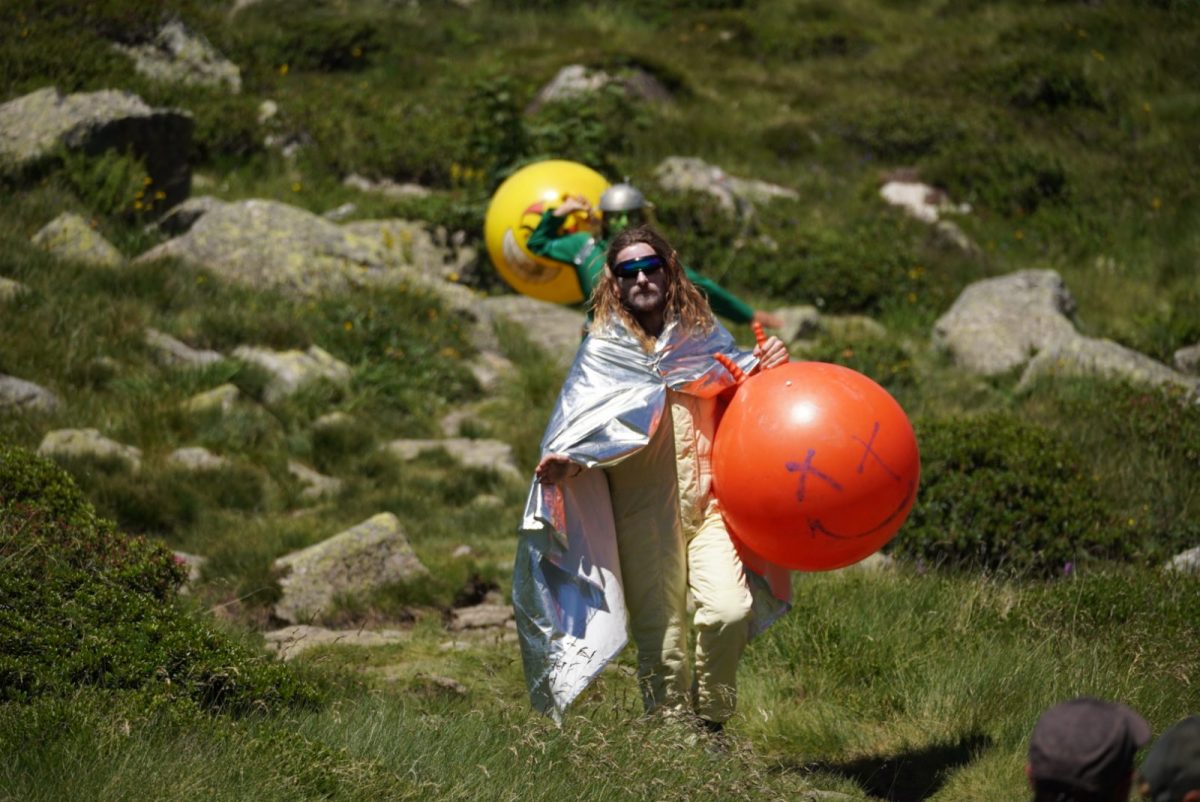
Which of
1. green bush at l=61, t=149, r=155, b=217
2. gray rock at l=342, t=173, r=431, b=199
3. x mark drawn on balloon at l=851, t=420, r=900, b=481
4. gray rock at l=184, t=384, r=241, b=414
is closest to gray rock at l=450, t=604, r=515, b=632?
gray rock at l=184, t=384, r=241, b=414

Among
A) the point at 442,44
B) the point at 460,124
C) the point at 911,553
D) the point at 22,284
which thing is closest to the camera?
the point at 911,553

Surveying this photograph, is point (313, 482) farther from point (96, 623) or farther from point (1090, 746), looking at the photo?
point (1090, 746)

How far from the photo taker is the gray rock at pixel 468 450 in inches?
407

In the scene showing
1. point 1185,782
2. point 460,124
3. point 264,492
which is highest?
point 1185,782

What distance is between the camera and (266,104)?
18.4 m

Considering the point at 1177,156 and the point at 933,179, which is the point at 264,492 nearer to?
the point at 933,179

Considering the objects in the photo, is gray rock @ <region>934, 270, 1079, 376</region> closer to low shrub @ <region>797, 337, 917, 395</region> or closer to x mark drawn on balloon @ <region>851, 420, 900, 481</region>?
low shrub @ <region>797, 337, 917, 395</region>

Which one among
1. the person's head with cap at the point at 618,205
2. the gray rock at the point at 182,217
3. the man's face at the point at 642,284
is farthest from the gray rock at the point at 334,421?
the man's face at the point at 642,284

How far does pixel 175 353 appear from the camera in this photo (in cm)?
1077

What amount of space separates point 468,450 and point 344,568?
10.2 feet

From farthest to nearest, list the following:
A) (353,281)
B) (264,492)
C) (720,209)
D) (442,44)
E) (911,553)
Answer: (442,44) → (720,209) → (353,281) → (264,492) → (911,553)

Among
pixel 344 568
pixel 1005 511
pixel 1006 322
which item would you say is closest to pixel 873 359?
pixel 1006 322

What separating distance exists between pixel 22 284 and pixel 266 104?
8.16 meters

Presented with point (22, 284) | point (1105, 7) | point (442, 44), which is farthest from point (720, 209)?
point (1105, 7)
